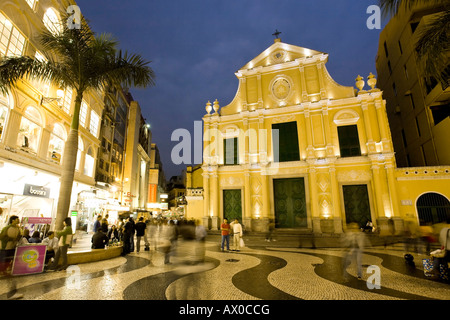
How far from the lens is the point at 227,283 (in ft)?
18.5

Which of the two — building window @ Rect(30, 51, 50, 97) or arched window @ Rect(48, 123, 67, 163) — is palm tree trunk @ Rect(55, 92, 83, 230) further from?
arched window @ Rect(48, 123, 67, 163)

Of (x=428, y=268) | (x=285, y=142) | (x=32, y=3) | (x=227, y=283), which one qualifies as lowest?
(x=227, y=283)

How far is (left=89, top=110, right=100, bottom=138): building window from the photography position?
18361 millimetres

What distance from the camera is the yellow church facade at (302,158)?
53.3 ft

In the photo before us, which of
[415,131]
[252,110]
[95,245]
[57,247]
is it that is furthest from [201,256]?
[415,131]

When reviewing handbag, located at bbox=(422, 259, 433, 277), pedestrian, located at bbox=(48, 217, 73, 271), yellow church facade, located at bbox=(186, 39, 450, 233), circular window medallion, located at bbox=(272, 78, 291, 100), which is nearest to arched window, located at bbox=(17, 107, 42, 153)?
pedestrian, located at bbox=(48, 217, 73, 271)

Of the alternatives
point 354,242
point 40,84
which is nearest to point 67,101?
point 40,84

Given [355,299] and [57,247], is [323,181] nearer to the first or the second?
[355,299]

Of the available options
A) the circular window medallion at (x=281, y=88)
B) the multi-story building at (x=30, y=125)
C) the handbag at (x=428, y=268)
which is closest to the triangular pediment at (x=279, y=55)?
the circular window medallion at (x=281, y=88)

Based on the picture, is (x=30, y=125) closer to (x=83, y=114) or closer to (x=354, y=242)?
(x=83, y=114)

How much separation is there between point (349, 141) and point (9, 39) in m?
20.9

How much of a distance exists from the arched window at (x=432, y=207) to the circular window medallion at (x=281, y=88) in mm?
12358

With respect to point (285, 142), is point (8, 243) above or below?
below

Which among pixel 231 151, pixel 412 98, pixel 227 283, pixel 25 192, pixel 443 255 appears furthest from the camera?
pixel 412 98
